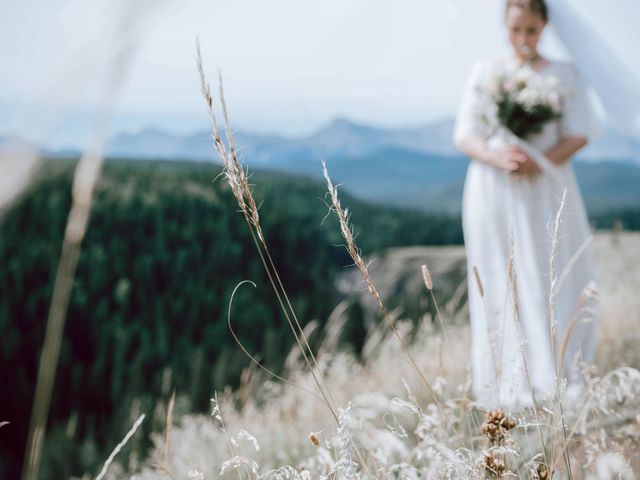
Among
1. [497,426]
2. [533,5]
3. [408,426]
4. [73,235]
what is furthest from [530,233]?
[73,235]

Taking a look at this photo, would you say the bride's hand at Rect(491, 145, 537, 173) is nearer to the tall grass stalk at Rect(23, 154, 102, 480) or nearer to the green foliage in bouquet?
the green foliage in bouquet

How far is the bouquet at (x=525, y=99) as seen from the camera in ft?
9.87

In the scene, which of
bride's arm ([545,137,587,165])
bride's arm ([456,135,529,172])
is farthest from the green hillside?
bride's arm ([545,137,587,165])

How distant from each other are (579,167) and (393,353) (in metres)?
29.4

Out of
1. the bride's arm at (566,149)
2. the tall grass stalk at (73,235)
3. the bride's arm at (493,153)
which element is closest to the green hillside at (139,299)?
the bride's arm at (493,153)

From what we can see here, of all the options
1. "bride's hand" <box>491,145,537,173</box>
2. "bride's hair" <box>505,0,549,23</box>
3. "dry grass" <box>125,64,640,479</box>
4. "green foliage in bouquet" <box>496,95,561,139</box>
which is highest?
"bride's hair" <box>505,0,549,23</box>

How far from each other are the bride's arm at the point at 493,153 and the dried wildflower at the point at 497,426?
7.24 ft

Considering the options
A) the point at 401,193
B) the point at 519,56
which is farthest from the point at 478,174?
the point at 401,193

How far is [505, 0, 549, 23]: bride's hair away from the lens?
117 inches

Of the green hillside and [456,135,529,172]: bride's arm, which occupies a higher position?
[456,135,529,172]: bride's arm

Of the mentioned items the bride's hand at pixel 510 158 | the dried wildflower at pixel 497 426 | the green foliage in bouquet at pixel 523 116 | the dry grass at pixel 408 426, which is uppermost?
the green foliage in bouquet at pixel 523 116

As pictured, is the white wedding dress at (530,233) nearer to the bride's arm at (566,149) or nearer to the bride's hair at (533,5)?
the bride's arm at (566,149)

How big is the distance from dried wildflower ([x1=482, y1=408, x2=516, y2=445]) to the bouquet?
232cm

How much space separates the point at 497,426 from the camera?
1.01 meters
